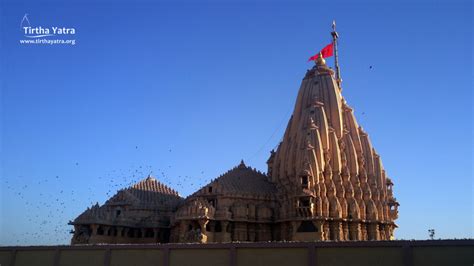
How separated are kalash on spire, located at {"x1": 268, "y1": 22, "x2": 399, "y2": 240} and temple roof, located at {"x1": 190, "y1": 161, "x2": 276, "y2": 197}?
1.55 metres

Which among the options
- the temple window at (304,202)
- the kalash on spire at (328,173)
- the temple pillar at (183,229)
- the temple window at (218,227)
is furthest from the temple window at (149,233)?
the temple window at (304,202)

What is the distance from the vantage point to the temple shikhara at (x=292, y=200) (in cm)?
4634

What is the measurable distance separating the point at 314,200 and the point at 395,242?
26.0 m

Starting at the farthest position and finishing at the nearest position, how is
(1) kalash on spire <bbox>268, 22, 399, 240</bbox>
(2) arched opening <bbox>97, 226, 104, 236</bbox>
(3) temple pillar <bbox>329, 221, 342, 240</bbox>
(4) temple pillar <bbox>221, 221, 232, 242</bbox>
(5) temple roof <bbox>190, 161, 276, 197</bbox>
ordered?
(5) temple roof <bbox>190, 161, 276, 197</bbox>
(2) arched opening <bbox>97, 226, 104, 236</bbox>
(1) kalash on spire <bbox>268, 22, 399, 240</bbox>
(3) temple pillar <bbox>329, 221, 342, 240</bbox>
(4) temple pillar <bbox>221, 221, 232, 242</bbox>

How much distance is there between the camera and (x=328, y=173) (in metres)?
50.0

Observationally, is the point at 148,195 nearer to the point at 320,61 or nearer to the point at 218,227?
the point at 218,227

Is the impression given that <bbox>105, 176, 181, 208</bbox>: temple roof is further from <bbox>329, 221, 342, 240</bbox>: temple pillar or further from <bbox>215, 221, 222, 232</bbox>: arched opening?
<bbox>329, 221, 342, 240</bbox>: temple pillar

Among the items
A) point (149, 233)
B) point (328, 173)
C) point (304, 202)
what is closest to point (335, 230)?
point (304, 202)

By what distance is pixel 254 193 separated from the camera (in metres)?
49.7

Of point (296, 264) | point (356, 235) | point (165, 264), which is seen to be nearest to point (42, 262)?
point (165, 264)

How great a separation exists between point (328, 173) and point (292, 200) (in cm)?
554

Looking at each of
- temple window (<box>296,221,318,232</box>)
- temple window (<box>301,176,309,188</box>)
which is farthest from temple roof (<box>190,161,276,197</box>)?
temple window (<box>296,221,318,232</box>)

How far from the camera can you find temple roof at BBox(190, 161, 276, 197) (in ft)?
162

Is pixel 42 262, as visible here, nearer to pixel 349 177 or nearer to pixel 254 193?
pixel 254 193
